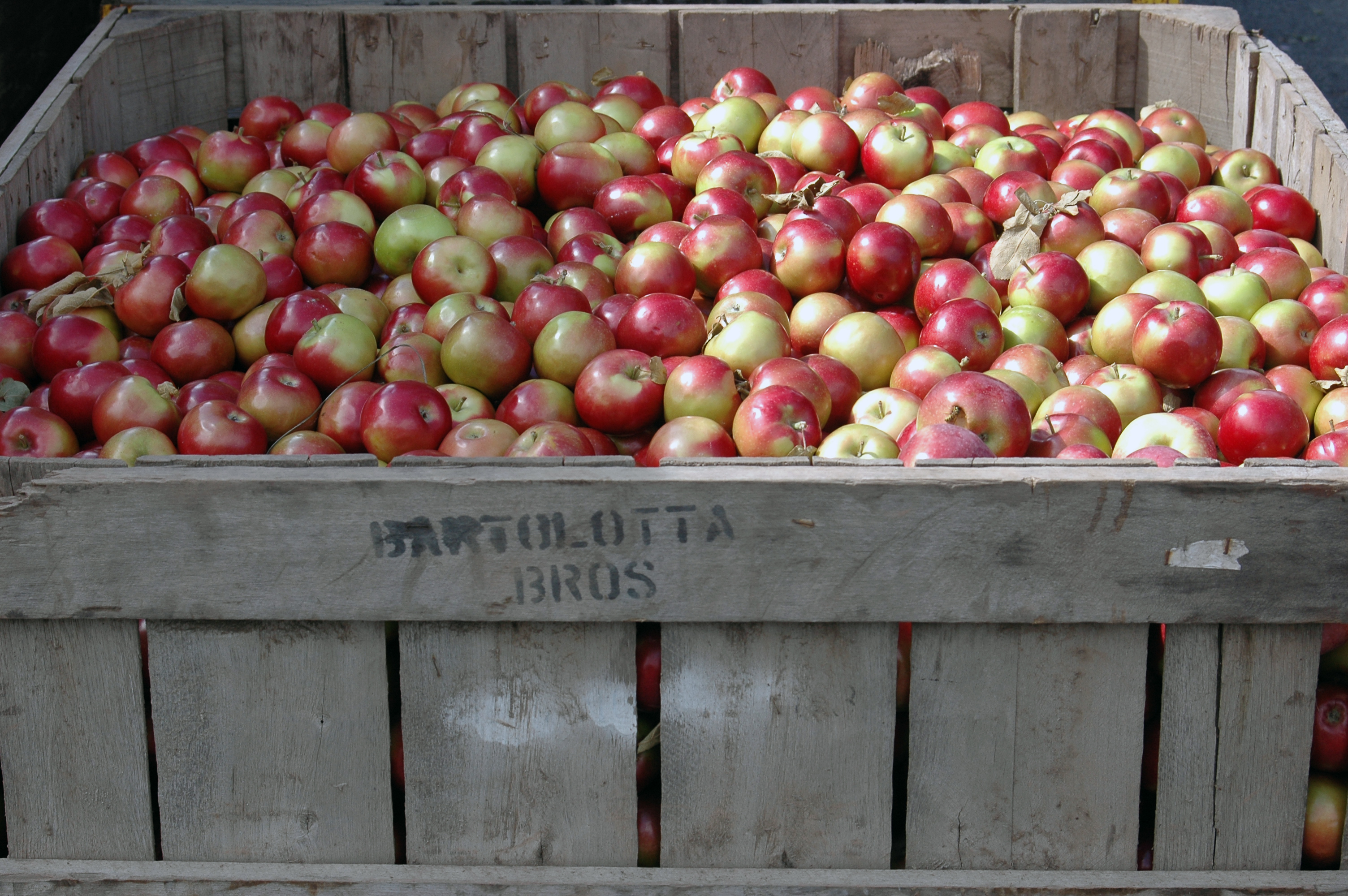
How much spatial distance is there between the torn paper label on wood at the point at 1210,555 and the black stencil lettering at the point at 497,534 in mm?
815

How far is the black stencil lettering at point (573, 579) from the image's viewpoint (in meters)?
1.41

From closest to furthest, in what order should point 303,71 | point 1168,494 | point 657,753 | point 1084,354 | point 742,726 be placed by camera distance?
point 1168,494, point 742,726, point 657,753, point 1084,354, point 303,71

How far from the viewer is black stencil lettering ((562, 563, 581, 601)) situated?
1413 millimetres

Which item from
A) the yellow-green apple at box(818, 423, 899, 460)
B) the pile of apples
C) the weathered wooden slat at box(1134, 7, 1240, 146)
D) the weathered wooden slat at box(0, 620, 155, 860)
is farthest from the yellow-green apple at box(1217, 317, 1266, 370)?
the weathered wooden slat at box(0, 620, 155, 860)

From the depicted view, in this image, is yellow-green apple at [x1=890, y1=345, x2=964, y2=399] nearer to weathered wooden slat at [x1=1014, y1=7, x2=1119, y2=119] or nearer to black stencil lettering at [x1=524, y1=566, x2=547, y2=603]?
black stencil lettering at [x1=524, y1=566, x2=547, y2=603]

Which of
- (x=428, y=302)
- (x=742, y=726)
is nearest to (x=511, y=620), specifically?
(x=742, y=726)

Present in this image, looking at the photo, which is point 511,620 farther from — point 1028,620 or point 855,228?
point 855,228

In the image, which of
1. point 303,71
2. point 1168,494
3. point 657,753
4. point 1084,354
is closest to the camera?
point 1168,494

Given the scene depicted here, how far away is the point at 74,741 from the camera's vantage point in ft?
4.92

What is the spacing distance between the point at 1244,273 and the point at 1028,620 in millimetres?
1456

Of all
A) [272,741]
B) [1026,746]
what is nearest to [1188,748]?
[1026,746]

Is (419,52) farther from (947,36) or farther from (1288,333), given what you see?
(1288,333)

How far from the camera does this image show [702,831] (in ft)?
4.94

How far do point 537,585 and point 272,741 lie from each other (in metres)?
0.42
